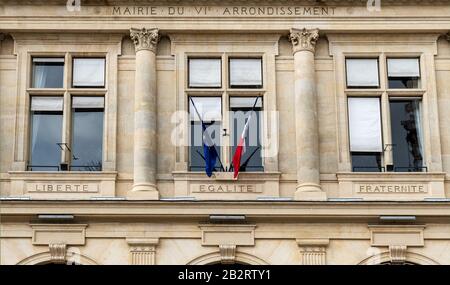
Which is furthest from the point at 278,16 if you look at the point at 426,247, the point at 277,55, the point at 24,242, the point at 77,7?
the point at 24,242

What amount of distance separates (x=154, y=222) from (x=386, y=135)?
20.2 ft

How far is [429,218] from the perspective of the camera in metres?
23.1

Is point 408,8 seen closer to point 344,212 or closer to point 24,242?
point 344,212

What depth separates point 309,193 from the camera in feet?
76.3

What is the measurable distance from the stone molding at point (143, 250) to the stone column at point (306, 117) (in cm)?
364

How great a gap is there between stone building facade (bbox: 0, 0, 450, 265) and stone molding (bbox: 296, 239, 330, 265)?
0.11 ft

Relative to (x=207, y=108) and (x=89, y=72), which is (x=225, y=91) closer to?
(x=207, y=108)

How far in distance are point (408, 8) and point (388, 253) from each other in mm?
6399

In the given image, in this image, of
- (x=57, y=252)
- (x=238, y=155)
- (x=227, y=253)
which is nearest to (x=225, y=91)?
(x=238, y=155)
